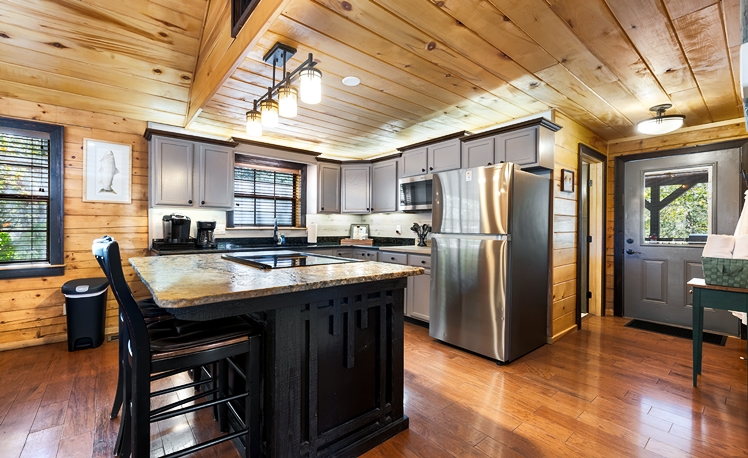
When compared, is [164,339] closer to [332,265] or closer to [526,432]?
[332,265]

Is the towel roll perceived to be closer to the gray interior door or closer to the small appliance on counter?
the gray interior door

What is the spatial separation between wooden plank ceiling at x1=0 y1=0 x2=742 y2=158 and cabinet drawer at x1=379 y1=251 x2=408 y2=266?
59.1 inches

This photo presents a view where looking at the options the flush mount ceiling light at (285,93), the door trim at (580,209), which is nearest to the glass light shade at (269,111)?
the flush mount ceiling light at (285,93)

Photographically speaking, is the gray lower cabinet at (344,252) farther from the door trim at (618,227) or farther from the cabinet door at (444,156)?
the door trim at (618,227)

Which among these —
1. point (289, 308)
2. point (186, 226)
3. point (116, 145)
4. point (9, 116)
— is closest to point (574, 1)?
point (289, 308)

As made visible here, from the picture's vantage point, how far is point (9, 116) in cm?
307

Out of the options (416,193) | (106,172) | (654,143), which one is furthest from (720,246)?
(106,172)

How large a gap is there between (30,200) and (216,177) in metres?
1.61

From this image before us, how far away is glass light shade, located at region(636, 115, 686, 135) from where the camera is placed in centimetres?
314

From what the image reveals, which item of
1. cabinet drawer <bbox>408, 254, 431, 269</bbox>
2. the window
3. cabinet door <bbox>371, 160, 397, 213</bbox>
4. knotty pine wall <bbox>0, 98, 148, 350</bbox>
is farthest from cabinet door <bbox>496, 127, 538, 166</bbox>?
the window

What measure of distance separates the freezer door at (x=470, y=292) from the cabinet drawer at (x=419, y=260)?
0.27 m

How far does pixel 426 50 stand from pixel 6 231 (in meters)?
4.00

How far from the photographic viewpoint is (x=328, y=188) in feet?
16.2

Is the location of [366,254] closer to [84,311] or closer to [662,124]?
[84,311]
